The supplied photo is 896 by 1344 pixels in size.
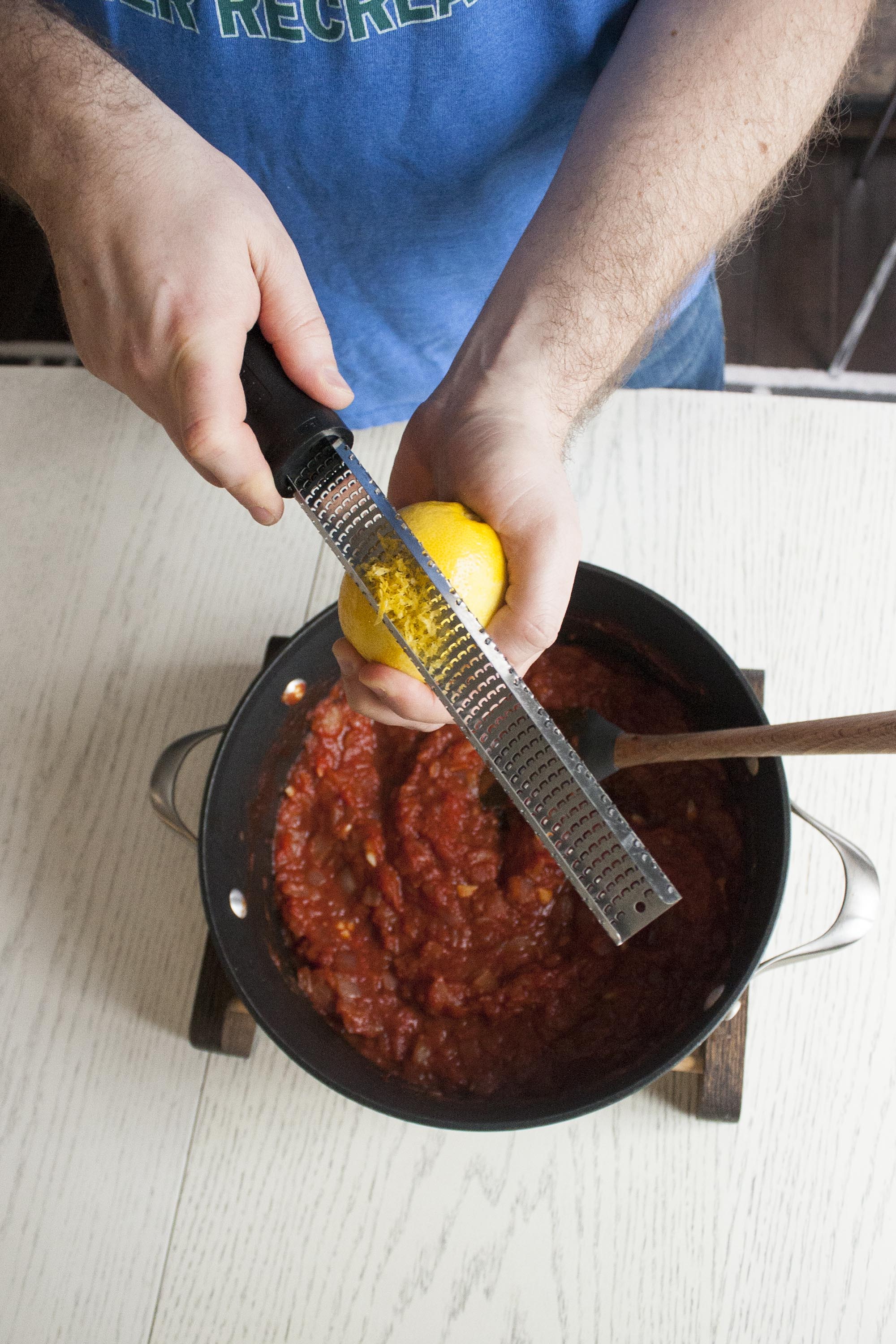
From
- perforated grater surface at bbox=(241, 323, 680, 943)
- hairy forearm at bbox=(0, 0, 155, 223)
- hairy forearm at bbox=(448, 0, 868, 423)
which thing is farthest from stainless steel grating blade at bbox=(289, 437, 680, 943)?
hairy forearm at bbox=(0, 0, 155, 223)

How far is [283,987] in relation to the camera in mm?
1216

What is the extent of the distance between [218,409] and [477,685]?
0.39 meters

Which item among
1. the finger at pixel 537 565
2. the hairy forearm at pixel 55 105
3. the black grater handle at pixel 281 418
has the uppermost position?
the hairy forearm at pixel 55 105

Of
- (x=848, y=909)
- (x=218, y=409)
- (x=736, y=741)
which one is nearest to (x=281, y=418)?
(x=218, y=409)

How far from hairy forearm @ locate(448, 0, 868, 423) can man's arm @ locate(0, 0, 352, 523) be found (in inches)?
10.3

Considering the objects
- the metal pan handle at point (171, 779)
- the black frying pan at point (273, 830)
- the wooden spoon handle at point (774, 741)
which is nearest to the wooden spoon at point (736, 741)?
the wooden spoon handle at point (774, 741)

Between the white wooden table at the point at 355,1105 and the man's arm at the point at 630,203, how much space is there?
443 mm

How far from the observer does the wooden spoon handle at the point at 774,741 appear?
0.89m

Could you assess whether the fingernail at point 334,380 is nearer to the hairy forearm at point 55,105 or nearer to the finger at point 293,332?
the finger at point 293,332

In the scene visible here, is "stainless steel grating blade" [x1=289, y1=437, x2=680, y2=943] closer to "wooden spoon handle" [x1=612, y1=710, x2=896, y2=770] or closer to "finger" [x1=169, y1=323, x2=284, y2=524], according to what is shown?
"finger" [x1=169, y1=323, x2=284, y2=524]

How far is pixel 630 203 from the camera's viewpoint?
3.89 ft

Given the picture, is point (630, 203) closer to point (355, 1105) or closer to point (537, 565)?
point (537, 565)

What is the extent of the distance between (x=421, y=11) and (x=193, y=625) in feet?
3.05

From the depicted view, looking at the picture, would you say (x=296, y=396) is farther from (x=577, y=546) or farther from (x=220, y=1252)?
(x=220, y=1252)
